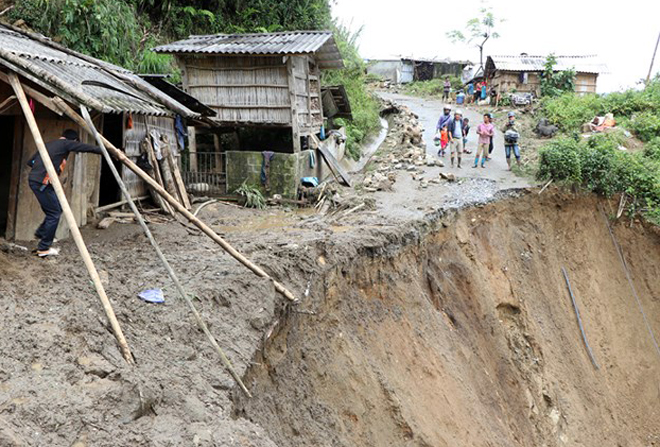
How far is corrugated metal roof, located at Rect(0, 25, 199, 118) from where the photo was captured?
6711mm

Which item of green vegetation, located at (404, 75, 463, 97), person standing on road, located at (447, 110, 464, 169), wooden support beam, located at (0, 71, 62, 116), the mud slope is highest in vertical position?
green vegetation, located at (404, 75, 463, 97)

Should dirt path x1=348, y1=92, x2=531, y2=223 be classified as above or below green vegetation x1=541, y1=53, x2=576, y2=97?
below

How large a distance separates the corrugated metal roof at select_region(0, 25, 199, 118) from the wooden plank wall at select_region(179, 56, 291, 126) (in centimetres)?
352

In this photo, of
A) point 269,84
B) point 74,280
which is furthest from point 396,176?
point 74,280

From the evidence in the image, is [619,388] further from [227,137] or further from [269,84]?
[227,137]

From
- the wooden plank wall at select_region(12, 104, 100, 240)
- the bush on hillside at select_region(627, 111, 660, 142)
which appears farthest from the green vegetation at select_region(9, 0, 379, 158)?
the bush on hillside at select_region(627, 111, 660, 142)

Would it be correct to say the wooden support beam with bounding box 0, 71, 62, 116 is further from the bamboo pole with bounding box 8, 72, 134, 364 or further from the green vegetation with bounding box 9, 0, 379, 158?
the green vegetation with bounding box 9, 0, 379, 158

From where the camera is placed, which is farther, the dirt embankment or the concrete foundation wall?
the concrete foundation wall

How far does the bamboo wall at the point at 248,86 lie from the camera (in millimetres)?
13688

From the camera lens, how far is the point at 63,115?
24.2 ft

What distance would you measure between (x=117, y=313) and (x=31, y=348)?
3.32 ft

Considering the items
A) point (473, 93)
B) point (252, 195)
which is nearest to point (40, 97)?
point (252, 195)

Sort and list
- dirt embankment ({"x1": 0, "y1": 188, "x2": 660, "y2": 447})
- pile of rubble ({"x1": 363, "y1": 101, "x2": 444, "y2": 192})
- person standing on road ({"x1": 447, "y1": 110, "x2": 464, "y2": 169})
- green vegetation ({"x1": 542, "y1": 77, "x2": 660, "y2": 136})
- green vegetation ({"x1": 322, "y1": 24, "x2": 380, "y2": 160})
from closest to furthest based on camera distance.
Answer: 1. dirt embankment ({"x1": 0, "y1": 188, "x2": 660, "y2": 447})
2. pile of rubble ({"x1": 363, "y1": 101, "x2": 444, "y2": 192})
3. person standing on road ({"x1": 447, "y1": 110, "x2": 464, "y2": 169})
4. green vegetation ({"x1": 542, "y1": 77, "x2": 660, "y2": 136})
5. green vegetation ({"x1": 322, "y1": 24, "x2": 380, "y2": 160})

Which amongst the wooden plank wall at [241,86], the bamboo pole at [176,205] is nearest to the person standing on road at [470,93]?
the wooden plank wall at [241,86]
